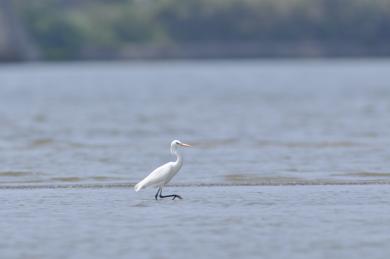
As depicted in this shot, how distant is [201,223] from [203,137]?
686 inches

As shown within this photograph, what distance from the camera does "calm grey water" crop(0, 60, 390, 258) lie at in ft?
58.7

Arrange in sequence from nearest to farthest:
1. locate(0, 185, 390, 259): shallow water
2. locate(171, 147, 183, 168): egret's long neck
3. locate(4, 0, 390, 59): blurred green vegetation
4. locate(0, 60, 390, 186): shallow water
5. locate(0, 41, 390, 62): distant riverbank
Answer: locate(0, 185, 390, 259): shallow water, locate(171, 147, 183, 168): egret's long neck, locate(0, 60, 390, 186): shallow water, locate(0, 41, 390, 62): distant riverbank, locate(4, 0, 390, 59): blurred green vegetation

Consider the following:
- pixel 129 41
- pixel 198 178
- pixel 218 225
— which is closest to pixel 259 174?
pixel 198 178

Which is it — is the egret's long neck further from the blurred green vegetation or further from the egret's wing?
the blurred green vegetation

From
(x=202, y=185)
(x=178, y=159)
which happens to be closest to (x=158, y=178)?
(x=178, y=159)

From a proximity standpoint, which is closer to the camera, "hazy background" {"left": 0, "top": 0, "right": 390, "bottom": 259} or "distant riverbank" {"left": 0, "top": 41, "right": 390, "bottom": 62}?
"hazy background" {"left": 0, "top": 0, "right": 390, "bottom": 259}

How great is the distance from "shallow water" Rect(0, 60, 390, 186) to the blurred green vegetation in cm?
10803

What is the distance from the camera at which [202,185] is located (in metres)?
23.9

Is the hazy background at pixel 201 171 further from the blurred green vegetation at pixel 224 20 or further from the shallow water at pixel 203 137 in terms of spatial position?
the blurred green vegetation at pixel 224 20

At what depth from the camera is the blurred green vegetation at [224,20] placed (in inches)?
7018

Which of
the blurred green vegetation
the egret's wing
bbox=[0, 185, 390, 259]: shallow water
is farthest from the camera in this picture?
the blurred green vegetation

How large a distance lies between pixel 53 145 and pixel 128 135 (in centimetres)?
413

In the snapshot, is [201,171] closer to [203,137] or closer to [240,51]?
[203,137]

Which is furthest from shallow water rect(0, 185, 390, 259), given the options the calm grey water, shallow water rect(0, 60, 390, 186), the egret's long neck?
shallow water rect(0, 60, 390, 186)
